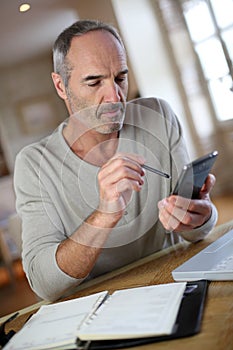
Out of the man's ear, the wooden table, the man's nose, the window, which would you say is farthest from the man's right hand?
the window

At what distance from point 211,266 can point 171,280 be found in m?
0.08

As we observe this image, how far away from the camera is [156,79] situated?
169cm

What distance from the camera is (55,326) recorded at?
669mm

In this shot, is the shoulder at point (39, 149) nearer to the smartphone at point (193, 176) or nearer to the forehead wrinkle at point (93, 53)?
the forehead wrinkle at point (93, 53)

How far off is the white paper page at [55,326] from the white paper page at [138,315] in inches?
0.8

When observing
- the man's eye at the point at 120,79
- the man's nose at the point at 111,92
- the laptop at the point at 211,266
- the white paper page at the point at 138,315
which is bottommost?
the laptop at the point at 211,266

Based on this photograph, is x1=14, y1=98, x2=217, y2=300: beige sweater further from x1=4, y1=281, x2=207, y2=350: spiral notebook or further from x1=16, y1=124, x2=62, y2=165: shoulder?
x1=4, y1=281, x2=207, y2=350: spiral notebook

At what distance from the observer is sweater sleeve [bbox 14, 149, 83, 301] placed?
3.01 ft

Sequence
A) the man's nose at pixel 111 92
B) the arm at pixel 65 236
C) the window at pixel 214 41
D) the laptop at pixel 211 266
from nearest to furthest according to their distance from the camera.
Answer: the laptop at pixel 211 266 → the arm at pixel 65 236 → the man's nose at pixel 111 92 → the window at pixel 214 41

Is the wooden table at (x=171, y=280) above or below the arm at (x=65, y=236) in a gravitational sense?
below

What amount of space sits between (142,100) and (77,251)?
53 centimetres

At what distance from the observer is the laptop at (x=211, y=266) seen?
74 centimetres

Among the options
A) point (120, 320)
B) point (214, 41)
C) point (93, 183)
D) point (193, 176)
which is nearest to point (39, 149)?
point (93, 183)

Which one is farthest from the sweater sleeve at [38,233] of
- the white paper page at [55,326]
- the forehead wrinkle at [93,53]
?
the forehead wrinkle at [93,53]
